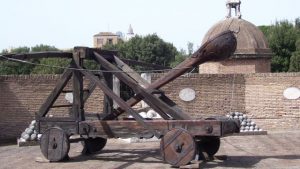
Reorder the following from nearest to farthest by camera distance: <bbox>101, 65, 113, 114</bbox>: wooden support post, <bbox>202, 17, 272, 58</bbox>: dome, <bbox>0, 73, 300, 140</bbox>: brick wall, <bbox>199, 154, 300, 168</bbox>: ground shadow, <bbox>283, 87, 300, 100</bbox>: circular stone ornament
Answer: <bbox>199, 154, 300, 168</bbox>: ground shadow, <bbox>101, 65, 113, 114</bbox>: wooden support post, <bbox>0, 73, 300, 140</bbox>: brick wall, <bbox>283, 87, 300, 100</bbox>: circular stone ornament, <bbox>202, 17, 272, 58</bbox>: dome

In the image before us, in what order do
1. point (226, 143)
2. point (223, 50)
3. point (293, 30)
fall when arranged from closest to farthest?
point (223, 50)
point (226, 143)
point (293, 30)

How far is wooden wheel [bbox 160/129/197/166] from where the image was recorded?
8.53 m

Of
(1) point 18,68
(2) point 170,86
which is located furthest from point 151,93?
(1) point 18,68

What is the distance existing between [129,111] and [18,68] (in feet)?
118

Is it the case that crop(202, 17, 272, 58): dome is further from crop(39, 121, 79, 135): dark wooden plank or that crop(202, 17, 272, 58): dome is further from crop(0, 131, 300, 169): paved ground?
crop(39, 121, 79, 135): dark wooden plank

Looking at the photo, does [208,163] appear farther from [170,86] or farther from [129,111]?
[170,86]

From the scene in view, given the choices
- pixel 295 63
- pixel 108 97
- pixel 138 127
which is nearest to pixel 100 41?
pixel 295 63

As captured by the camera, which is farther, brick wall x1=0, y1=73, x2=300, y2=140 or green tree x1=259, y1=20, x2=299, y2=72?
green tree x1=259, y1=20, x2=299, y2=72

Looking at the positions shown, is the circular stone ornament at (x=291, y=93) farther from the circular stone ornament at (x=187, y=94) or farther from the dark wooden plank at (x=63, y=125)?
the dark wooden plank at (x=63, y=125)

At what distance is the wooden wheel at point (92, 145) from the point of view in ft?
36.2

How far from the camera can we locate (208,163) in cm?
930

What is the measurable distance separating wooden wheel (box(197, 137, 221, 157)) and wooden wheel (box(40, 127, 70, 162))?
97.5 inches

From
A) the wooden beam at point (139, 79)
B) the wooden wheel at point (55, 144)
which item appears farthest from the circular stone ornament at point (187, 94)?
the wooden wheel at point (55, 144)

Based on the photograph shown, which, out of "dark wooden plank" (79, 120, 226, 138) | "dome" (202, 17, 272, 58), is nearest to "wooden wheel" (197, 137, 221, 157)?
"dark wooden plank" (79, 120, 226, 138)
